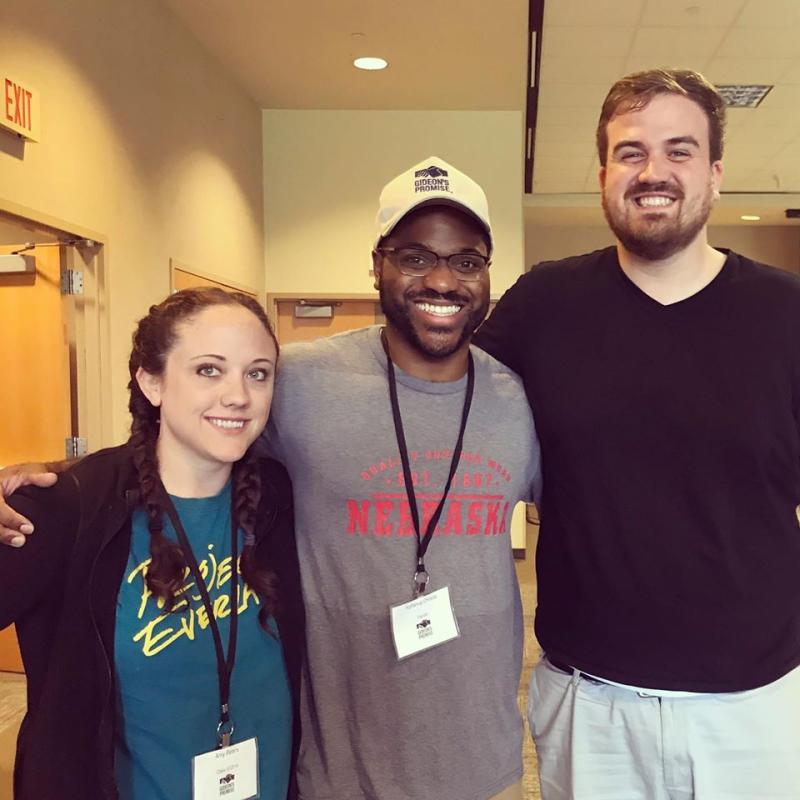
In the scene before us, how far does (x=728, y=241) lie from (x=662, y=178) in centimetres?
1034

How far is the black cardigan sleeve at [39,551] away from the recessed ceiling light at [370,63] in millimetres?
4214

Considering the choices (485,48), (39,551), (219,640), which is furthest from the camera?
(485,48)

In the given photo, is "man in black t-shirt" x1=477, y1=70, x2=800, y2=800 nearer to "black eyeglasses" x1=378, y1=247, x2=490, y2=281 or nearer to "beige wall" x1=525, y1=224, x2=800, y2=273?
"black eyeglasses" x1=378, y1=247, x2=490, y2=281

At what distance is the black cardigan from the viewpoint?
3.89ft

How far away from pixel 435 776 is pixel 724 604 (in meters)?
0.62

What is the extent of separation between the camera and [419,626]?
140 centimetres

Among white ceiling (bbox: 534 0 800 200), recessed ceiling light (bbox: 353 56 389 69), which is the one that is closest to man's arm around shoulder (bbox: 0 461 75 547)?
white ceiling (bbox: 534 0 800 200)

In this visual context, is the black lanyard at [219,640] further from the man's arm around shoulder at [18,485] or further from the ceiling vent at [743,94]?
the ceiling vent at [743,94]

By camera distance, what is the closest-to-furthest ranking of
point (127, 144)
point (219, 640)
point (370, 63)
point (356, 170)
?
1. point (219, 640)
2. point (127, 144)
3. point (370, 63)
4. point (356, 170)

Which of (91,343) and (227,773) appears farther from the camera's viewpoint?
(91,343)

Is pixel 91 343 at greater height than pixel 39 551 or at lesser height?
greater

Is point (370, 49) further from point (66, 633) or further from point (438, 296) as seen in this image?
point (66, 633)

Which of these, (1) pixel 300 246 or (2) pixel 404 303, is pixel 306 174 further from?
(2) pixel 404 303

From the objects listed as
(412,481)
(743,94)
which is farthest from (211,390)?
(743,94)
